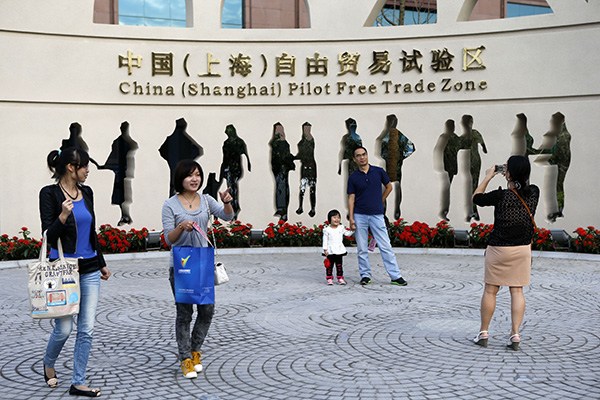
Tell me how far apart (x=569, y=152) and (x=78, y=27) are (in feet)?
33.4

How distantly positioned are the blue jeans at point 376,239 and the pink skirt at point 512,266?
3.57 meters

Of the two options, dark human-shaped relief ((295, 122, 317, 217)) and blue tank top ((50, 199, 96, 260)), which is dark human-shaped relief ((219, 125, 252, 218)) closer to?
dark human-shaped relief ((295, 122, 317, 217))

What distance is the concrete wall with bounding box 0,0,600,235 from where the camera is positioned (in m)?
13.5

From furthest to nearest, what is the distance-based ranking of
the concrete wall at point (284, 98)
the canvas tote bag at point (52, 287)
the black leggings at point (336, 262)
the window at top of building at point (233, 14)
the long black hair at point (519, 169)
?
the window at top of building at point (233, 14)
the concrete wall at point (284, 98)
the black leggings at point (336, 262)
the long black hair at point (519, 169)
the canvas tote bag at point (52, 287)

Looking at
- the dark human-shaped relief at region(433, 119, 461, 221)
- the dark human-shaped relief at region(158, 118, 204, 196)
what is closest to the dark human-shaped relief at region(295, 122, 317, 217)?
the dark human-shaped relief at region(158, 118, 204, 196)

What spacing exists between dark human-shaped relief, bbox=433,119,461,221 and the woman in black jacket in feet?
35.5

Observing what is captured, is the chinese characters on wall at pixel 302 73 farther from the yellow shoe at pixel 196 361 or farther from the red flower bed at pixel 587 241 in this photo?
the yellow shoe at pixel 196 361

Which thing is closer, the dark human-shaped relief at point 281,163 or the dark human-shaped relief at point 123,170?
the dark human-shaped relief at point 123,170

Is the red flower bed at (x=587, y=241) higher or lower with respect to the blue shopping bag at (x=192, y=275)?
lower

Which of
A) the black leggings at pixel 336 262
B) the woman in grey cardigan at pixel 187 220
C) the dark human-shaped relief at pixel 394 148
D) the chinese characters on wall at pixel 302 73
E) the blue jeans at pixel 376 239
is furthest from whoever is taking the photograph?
the dark human-shaped relief at pixel 394 148

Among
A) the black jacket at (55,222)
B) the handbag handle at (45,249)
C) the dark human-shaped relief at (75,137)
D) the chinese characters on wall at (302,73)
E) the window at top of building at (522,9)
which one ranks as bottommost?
the handbag handle at (45,249)

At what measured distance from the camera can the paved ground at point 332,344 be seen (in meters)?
4.77

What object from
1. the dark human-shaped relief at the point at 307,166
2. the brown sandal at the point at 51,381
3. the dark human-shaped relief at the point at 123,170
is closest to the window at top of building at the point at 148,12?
the dark human-shaped relief at the point at 123,170

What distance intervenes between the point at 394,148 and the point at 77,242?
10894 millimetres
